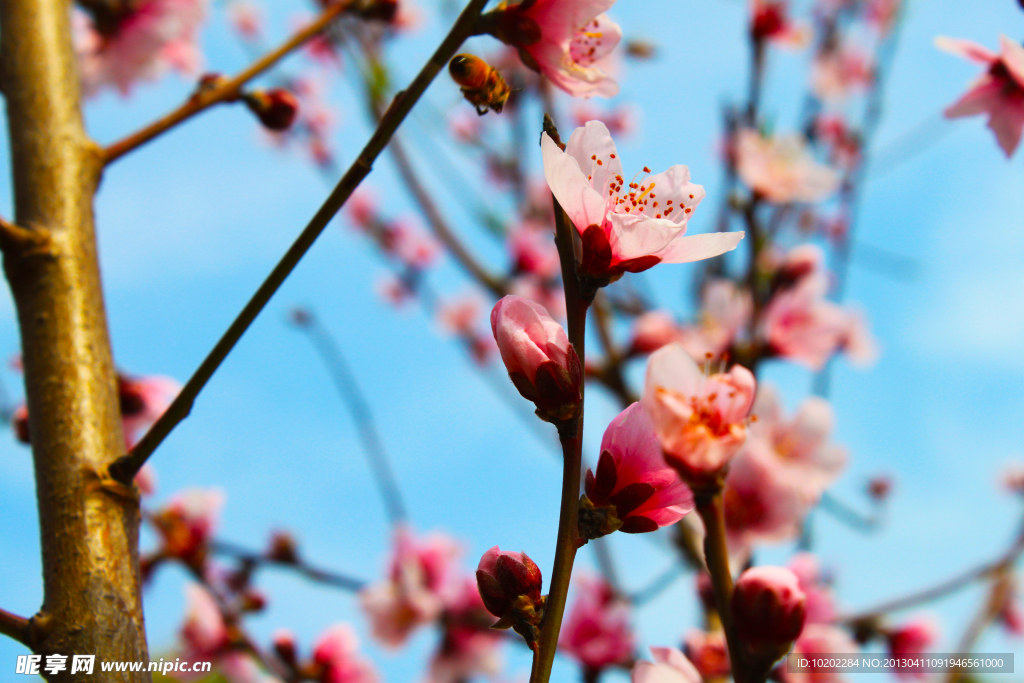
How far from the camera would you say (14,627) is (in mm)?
742

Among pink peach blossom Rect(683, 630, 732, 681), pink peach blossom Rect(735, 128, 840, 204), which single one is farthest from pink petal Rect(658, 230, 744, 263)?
pink peach blossom Rect(735, 128, 840, 204)

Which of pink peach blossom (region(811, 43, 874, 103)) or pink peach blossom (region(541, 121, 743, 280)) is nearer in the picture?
pink peach blossom (region(541, 121, 743, 280))

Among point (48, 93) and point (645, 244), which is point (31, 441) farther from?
point (645, 244)

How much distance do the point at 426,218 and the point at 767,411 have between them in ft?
4.83

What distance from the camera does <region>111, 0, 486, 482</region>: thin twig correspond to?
72 cm

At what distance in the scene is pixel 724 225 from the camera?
3086mm

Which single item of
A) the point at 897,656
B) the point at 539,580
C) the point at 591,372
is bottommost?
the point at 897,656

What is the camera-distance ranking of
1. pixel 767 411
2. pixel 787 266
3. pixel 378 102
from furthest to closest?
pixel 787 266 → pixel 378 102 → pixel 767 411

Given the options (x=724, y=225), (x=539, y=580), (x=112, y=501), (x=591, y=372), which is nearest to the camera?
(x=539, y=580)

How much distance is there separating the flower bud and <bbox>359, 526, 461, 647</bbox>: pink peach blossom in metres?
2.18

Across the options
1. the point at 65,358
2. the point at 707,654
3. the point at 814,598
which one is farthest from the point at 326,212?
the point at 814,598

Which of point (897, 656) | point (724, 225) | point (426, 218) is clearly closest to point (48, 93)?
point (426, 218)

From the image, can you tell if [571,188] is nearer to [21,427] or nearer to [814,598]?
[21,427]

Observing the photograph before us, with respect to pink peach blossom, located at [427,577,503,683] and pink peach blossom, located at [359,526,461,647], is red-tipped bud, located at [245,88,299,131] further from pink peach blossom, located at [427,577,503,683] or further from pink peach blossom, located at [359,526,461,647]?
pink peach blossom, located at [427,577,503,683]
